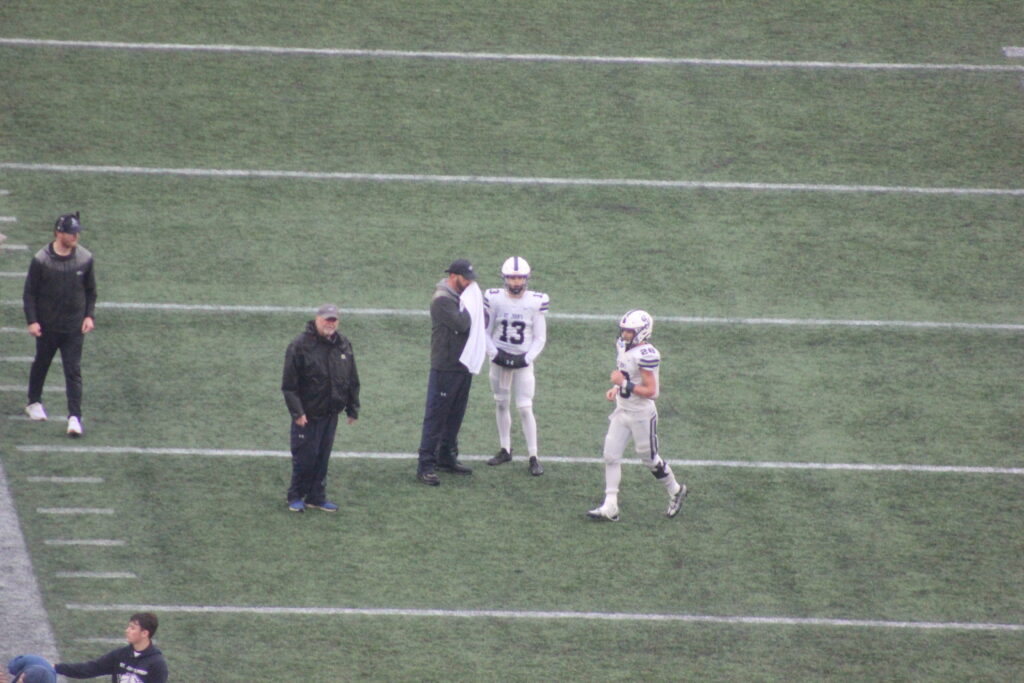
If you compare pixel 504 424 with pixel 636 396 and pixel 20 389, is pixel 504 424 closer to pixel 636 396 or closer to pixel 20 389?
pixel 636 396

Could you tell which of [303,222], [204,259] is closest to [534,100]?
[303,222]

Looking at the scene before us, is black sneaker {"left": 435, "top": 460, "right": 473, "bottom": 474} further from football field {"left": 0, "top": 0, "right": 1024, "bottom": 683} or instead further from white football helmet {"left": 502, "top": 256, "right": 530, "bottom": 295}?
white football helmet {"left": 502, "top": 256, "right": 530, "bottom": 295}

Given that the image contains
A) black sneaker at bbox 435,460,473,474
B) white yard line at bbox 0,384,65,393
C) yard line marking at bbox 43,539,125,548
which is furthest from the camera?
white yard line at bbox 0,384,65,393

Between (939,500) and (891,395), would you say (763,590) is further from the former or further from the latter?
(891,395)

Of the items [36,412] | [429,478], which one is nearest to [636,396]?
[429,478]

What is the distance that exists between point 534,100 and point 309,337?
8.62m

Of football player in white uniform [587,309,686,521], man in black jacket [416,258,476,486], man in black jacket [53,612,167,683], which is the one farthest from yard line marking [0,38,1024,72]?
man in black jacket [53,612,167,683]

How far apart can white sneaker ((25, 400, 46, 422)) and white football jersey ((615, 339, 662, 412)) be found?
5.21 meters

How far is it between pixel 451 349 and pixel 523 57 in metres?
8.91

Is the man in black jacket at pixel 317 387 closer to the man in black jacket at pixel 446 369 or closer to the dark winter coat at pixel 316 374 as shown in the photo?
the dark winter coat at pixel 316 374

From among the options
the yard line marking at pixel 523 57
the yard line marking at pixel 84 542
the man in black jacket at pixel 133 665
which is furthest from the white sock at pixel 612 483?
the yard line marking at pixel 523 57

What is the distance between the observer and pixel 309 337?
36.8ft

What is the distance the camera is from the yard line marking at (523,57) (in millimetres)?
19641

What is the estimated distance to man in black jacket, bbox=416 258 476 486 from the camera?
11.9m
